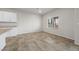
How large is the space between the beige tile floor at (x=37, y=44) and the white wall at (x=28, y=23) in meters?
0.15

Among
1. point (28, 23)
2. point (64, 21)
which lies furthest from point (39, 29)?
point (64, 21)

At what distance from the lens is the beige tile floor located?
1.99 m

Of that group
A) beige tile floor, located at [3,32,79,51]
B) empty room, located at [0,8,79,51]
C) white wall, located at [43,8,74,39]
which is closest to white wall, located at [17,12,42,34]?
empty room, located at [0,8,79,51]

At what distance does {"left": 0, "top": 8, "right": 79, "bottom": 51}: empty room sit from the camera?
1982 millimetres

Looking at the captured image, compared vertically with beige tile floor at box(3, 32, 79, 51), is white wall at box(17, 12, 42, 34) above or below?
above

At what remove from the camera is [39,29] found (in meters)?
2.17

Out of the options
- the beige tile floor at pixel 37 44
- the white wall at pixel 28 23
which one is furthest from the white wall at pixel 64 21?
the white wall at pixel 28 23

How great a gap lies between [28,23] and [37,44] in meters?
0.53

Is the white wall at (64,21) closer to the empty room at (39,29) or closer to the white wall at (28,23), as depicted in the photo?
the empty room at (39,29)

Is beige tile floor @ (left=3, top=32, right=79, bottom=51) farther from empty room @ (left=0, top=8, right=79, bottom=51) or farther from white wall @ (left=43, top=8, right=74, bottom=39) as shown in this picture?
white wall @ (left=43, top=8, right=74, bottom=39)

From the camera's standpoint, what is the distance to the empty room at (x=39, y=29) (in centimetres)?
198

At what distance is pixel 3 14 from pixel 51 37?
1.17 m
